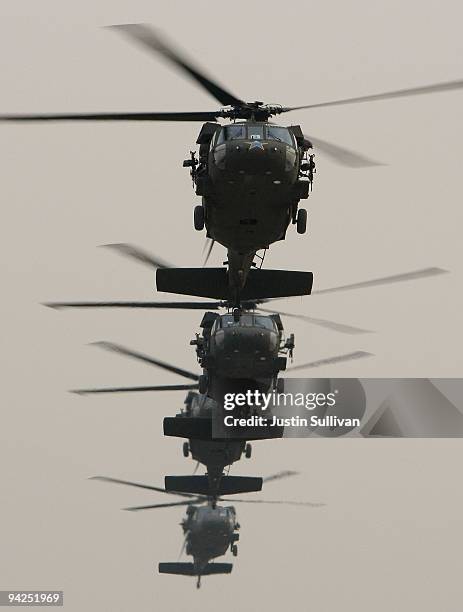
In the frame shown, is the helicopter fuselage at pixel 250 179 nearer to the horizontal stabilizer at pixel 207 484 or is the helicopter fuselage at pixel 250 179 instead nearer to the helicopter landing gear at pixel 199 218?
the helicopter landing gear at pixel 199 218

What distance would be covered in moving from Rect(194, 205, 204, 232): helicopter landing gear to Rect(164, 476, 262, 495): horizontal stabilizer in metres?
20.0

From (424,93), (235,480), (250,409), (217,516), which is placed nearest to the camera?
(424,93)

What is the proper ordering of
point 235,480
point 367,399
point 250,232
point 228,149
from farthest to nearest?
point 235,480 → point 367,399 → point 250,232 → point 228,149

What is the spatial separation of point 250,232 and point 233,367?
9.18 meters

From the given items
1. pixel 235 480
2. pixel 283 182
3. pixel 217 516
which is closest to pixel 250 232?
pixel 283 182

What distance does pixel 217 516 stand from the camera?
51438mm

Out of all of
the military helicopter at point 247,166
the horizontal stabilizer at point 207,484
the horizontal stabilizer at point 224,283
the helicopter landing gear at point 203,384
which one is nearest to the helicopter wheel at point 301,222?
the military helicopter at point 247,166

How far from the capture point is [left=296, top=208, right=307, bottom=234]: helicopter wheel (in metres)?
27.5

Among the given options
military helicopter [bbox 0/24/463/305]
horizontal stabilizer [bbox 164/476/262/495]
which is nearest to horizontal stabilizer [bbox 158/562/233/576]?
horizontal stabilizer [bbox 164/476/262/495]

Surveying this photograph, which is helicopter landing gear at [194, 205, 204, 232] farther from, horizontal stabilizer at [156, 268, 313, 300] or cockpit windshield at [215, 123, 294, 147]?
horizontal stabilizer at [156, 268, 313, 300]

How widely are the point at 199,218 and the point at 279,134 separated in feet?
9.62

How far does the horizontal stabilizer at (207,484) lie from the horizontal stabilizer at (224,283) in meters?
14.9

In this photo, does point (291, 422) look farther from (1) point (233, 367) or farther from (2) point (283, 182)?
(2) point (283, 182)

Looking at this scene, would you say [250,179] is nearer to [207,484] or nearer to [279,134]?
[279,134]
